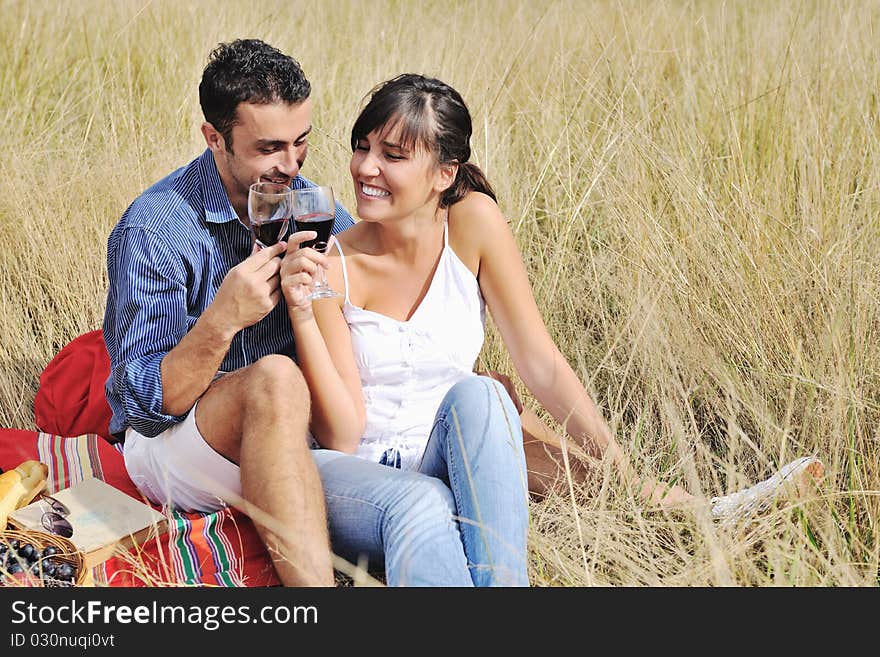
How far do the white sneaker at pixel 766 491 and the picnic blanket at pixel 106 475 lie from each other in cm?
123

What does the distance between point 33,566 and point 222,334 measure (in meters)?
0.75

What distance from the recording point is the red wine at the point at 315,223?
2727mm

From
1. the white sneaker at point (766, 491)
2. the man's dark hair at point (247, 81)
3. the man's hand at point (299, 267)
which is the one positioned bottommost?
the white sneaker at point (766, 491)

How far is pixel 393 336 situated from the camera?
10.5 ft

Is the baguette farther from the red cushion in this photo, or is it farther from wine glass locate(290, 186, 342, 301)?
wine glass locate(290, 186, 342, 301)

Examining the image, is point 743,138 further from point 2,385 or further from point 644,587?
point 2,385

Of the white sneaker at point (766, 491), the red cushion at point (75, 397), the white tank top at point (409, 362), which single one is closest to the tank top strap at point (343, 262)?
the white tank top at point (409, 362)

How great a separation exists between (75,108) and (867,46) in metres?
3.76

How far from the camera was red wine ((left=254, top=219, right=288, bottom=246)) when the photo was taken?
9.02ft

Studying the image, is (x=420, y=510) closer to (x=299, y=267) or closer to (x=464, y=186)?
(x=299, y=267)

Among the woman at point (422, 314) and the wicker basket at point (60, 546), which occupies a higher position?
the woman at point (422, 314)

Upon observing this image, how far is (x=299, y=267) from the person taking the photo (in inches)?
108

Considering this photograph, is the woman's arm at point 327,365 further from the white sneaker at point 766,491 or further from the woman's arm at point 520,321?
the white sneaker at point 766,491

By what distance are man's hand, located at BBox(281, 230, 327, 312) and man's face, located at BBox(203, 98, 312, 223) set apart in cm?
46
